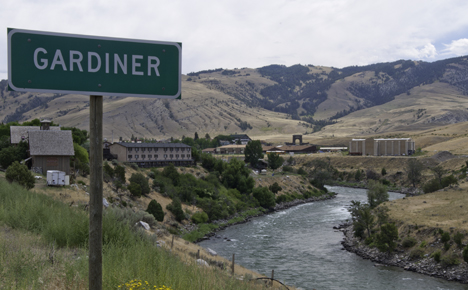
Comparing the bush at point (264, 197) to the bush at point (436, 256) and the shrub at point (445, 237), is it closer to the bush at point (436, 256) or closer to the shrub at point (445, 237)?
the shrub at point (445, 237)

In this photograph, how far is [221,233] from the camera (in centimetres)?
4091

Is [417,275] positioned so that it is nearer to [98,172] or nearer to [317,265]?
[317,265]

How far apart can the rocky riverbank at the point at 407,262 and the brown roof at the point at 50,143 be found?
95.3ft

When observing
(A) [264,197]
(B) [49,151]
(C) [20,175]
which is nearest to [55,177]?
(C) [20,175]

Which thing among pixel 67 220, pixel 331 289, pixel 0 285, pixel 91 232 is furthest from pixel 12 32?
pixel 331 289

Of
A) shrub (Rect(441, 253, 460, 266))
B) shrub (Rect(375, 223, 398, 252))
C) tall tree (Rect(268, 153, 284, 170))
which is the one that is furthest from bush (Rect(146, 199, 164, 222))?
tall tree (Rect(268, 153, 284, 170))

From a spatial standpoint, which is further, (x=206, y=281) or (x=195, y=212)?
(x=195, y=212)

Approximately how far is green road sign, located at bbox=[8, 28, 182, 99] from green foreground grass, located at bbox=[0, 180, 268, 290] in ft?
9.08

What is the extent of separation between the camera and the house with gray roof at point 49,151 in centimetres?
3494

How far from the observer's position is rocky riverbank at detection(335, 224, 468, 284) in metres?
26.0

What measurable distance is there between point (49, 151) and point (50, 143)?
Answer: 1.12m

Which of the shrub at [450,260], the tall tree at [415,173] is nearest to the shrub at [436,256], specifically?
the shrub at [450,260]

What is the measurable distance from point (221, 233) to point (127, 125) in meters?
141

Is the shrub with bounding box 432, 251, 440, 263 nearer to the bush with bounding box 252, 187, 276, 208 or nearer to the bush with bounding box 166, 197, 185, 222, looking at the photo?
the bush with bounding box 166, 197, 185, 222
